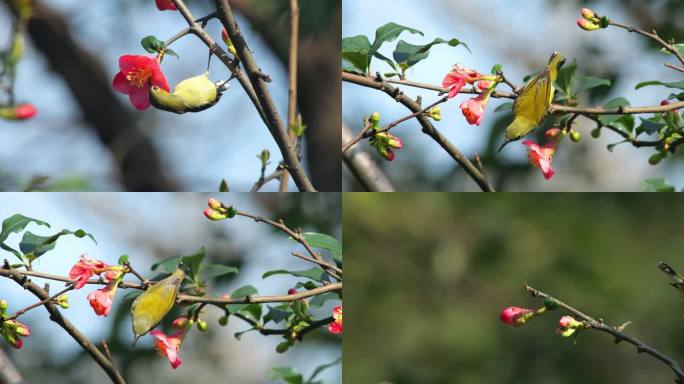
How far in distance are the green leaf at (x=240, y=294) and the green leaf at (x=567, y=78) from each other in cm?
51

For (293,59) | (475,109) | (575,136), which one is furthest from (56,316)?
(575,136)

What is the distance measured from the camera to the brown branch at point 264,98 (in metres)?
1.21

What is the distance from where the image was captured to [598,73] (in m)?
1.39

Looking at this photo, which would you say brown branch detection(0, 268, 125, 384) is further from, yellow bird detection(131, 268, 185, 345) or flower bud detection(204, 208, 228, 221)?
flower bud detection(204, 208, 228, 221)

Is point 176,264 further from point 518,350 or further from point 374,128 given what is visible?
point 518,350

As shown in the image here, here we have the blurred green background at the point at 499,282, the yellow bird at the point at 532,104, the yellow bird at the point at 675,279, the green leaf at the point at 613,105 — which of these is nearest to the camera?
the yellow bird at the point at 675,279

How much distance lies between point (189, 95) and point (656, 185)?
0.69 metres

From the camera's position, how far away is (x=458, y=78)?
1.24m

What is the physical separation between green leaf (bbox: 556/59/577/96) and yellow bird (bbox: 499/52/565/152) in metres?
0.04

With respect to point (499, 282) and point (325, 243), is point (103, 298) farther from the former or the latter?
point (499, 282)

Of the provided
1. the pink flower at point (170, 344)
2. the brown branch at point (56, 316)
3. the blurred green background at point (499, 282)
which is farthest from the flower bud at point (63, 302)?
the blurred green background at point (499, 282)

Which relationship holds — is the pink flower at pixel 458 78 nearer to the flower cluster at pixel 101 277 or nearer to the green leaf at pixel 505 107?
the green leaf at pixel 505 107

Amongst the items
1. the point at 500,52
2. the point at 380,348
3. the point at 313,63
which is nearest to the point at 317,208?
the point at 313,63

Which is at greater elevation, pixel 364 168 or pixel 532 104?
pixel 532 104
